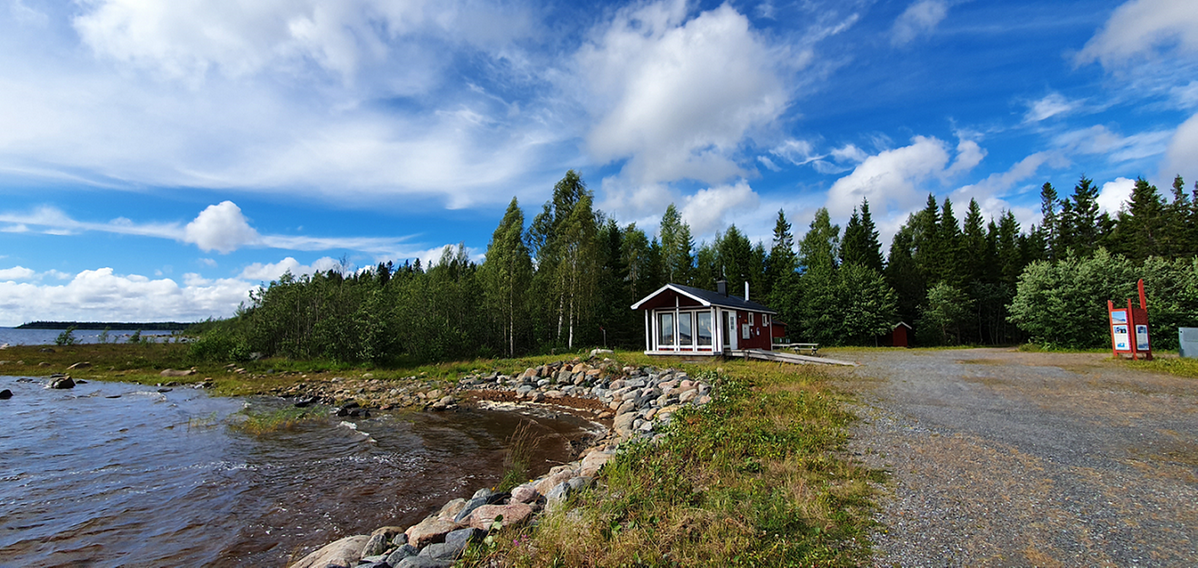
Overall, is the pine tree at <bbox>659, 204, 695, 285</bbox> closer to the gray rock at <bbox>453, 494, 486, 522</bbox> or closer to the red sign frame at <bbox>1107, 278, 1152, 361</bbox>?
the red sign frame at <bbox>1107, 278, 1152, 361</bbox>

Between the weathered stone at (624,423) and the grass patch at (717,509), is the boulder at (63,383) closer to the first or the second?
the weathered stone at (624,423)

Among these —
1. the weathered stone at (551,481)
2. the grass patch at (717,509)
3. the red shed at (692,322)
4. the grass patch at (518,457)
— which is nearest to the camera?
the grass patch at (717,509)

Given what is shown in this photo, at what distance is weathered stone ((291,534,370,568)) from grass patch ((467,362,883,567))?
1.72 metres

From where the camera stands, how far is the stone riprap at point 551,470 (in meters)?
4.76

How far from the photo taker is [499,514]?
16.6 feet

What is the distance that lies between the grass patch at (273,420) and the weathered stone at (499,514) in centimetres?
929

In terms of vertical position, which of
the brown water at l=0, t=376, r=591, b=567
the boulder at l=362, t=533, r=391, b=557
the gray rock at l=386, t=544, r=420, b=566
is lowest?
the brown water at l=0, t=376, r=591, b=567

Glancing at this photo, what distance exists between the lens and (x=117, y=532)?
246 inches

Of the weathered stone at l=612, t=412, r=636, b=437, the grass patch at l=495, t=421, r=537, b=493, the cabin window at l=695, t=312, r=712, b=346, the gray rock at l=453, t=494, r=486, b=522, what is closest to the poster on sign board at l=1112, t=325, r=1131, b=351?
the cabin window at l=695, t=312, r=712, b=346

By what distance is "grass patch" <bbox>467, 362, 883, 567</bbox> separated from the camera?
3629 mm

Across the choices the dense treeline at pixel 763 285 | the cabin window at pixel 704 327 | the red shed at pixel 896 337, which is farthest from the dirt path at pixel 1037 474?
the red shed at pixel 896 337

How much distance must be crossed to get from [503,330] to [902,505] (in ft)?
80.6

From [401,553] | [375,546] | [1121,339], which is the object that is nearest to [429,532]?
[401,553]

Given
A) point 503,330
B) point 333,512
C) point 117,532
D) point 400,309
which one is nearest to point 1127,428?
point 333,512
